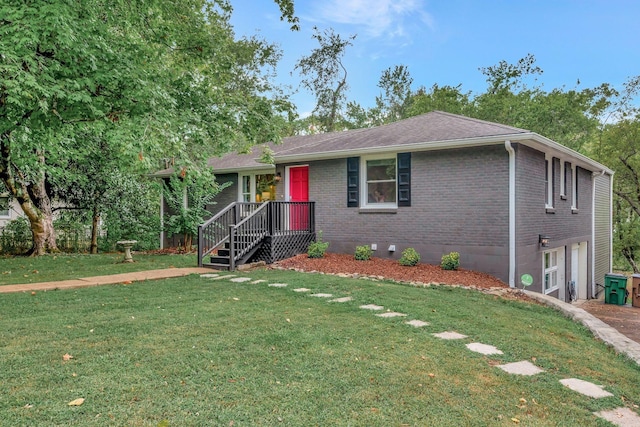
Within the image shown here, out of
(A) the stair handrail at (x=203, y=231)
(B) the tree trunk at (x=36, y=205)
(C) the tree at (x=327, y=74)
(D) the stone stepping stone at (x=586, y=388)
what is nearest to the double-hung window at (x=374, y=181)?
(A) the stair handrail at (x=203, y=231)

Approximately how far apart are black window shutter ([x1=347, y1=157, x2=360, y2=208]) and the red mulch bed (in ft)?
4.57

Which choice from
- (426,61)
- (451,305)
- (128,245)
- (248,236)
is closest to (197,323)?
(451,305)

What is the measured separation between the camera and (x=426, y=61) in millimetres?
24344

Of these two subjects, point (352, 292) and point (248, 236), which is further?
point (248, 236)

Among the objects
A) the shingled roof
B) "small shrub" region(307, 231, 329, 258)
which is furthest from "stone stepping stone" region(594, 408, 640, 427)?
"small shrub" region(307, 231, 329, 258)

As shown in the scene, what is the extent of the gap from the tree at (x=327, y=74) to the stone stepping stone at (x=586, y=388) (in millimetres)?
25210

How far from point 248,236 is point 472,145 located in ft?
17.8

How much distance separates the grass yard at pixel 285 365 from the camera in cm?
259

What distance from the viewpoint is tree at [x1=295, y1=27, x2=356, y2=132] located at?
25.8 meters

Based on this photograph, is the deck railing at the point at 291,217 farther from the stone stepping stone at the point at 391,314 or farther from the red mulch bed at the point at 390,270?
the stone stepping stone at the point at 391,314

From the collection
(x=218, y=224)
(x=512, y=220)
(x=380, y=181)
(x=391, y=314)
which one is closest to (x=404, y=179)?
(x=380, y=181)

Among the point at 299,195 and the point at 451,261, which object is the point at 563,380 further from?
the point at 299,195

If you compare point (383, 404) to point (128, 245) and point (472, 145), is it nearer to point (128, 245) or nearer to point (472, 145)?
point (472, 145)

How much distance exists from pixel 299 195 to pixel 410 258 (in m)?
4.00
